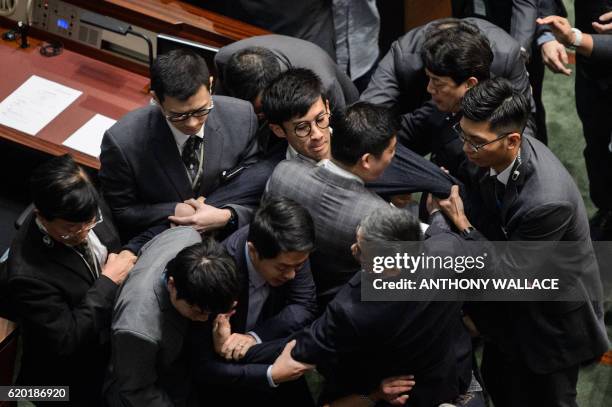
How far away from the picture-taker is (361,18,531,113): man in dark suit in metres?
3.38

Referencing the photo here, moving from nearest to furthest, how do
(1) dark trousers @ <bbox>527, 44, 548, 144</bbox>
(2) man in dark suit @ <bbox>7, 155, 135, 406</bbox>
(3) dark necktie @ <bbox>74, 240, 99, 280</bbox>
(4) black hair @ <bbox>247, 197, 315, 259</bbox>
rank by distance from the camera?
(4) black hair @ <bbox>247, 197, 315, 259</bbox>, (2) man in dark suit @ <bbox>7, 155, 135, 406</bbox>, (3) dark necktie @ <bbox>74, 240, 99, 280</bbox>, (1) dark trousers @ <bbox>527, 44, 548, 144</bbox>

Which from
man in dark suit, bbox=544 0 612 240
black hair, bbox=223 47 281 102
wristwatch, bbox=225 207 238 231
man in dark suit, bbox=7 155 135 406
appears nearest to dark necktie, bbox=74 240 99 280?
man in dark suit, bbox=7 155 135 406

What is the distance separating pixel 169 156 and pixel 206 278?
758mm

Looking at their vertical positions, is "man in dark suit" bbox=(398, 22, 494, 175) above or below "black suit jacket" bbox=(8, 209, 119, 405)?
above

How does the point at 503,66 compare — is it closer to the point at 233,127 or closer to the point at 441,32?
the point at 441,32

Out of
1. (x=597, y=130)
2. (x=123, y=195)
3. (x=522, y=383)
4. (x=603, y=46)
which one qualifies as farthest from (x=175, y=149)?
(x=597, y=130)

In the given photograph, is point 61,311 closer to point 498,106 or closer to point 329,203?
point 329,203

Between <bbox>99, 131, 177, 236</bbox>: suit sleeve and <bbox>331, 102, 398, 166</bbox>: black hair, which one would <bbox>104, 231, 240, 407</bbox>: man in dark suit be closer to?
<bbox>99, 131, 177, 236</bbox>: suit sleeve

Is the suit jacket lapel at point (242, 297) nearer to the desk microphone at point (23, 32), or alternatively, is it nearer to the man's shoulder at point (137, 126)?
the man's shoulder at point (137, 126)

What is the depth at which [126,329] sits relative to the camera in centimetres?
267

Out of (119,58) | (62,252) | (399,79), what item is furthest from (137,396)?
(119,58)

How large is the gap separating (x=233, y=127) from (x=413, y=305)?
3.46 feet

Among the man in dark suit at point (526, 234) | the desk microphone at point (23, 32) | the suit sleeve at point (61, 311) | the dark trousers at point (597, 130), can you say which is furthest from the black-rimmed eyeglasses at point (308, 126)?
the desk microphone at point (23, 32)

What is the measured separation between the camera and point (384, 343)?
271 cm
